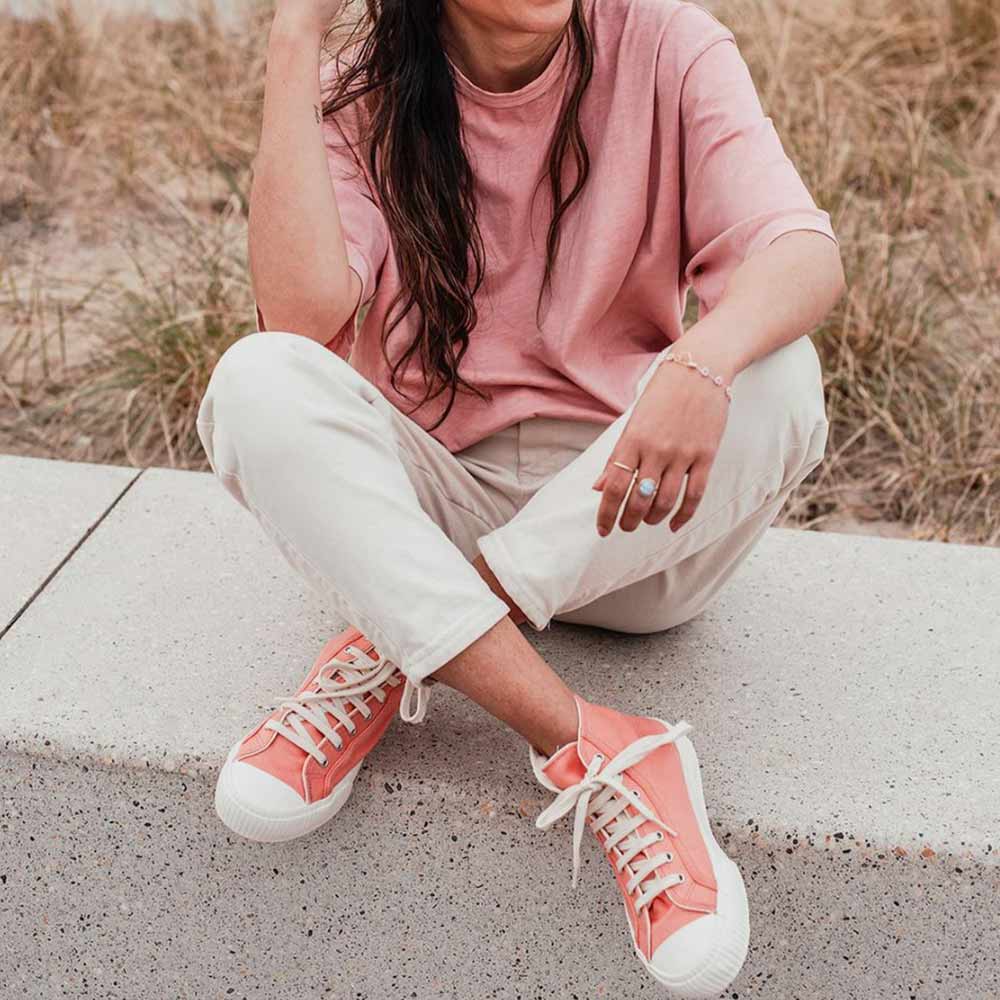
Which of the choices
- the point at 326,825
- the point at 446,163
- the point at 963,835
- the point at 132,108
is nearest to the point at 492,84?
the point at 446,163

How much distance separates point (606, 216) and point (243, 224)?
4.67 feet

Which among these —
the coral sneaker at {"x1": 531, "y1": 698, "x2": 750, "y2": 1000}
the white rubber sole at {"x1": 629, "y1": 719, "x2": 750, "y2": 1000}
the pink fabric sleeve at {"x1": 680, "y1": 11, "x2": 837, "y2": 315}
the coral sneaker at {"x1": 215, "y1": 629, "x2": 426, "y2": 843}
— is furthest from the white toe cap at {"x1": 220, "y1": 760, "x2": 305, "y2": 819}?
the pink fabric sleeve at {"x1": 680, "y1": 11, "x2": 837, "y2": 315}

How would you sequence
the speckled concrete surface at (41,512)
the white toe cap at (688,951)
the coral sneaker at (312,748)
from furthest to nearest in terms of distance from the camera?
the speckled concrete surface at (41,512) < the coral sneaker at (312,748) < the white toe cap at (688,951)

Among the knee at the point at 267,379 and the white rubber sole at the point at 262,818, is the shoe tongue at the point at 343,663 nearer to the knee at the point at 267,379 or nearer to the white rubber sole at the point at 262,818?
the white rubber sole at the point at 262,818

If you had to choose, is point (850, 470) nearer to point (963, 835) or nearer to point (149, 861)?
point (963, 835)

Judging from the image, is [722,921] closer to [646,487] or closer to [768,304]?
[646,487]

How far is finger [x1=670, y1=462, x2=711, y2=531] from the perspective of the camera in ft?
4.08

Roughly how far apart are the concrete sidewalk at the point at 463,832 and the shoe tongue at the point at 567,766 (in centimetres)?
8

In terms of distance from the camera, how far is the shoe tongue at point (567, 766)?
51.3 inches

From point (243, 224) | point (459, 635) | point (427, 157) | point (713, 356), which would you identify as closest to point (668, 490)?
point (713, 356)

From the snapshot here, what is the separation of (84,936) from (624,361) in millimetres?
845

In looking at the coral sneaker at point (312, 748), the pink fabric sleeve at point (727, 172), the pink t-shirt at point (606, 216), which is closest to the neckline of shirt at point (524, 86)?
the pink t-shirt at point (606, 216)

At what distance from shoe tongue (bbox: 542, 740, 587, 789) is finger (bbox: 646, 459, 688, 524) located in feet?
0.78

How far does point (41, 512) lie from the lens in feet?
5.98
